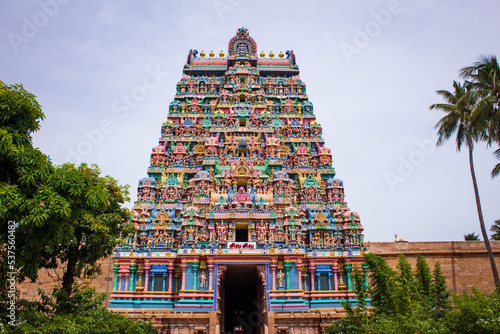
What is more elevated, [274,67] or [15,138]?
[274,67]

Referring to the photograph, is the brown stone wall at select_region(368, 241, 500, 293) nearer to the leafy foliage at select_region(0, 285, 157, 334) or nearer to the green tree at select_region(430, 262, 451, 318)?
the green tree at select_region(430, 262, 451, 318)

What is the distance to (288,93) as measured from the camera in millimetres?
34125

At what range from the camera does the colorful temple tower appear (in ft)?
71.1

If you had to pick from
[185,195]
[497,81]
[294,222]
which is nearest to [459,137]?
[497,81]

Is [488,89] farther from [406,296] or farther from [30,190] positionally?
[30,190]

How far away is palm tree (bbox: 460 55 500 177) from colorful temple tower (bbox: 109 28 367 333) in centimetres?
894

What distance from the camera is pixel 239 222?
2441 centimetres

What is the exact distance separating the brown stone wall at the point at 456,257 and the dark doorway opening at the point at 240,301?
8809 mm

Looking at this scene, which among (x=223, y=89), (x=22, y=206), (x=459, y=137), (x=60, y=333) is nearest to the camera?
(x=22, y=206)

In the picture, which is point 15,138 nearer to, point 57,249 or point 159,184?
point 57,249

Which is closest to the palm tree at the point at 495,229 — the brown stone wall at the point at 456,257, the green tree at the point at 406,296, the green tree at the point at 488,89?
the brown stone wall at the point at 456,257

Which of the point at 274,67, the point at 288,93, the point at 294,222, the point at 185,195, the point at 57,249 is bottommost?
the point at 57,249

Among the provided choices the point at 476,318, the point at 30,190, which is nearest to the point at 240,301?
the point at 476,318

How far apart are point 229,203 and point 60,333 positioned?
14.3 metres
